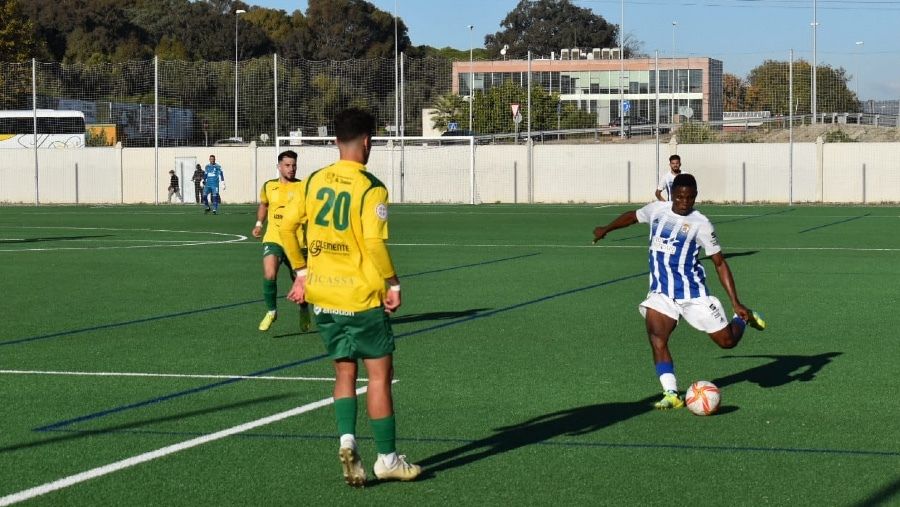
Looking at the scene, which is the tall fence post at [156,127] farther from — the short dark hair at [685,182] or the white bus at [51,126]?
the short dark hair at [685,182]

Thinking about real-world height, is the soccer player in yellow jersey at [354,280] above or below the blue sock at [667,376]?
above

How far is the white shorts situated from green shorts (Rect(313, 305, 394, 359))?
3.09 metres

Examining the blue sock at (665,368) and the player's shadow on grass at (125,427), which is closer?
the player's shadow on grass at (125,427)

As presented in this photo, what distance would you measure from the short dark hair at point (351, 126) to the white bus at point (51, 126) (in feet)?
174

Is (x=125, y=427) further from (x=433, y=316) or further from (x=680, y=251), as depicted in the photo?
(x=433, y=316)

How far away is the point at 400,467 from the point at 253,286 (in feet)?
39.8

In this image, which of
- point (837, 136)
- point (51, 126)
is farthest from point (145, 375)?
point (837, 136)

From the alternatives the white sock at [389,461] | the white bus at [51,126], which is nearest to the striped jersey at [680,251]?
the white sock at [389,461]

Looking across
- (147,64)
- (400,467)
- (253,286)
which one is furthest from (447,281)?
(147,64)

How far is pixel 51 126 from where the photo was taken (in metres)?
57.8

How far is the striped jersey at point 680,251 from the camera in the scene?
9547mm

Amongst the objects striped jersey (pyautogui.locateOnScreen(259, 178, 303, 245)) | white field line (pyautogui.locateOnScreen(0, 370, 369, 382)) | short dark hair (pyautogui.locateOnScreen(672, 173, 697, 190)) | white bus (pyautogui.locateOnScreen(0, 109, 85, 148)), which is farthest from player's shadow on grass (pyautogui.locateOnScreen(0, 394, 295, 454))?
white bus (pyautogui.locateOnScreen(0, 109, 85, 148))

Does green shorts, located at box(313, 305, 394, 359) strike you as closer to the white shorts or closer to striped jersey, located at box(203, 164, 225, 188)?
the white shorts

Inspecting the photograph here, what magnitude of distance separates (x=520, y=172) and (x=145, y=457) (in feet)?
152
